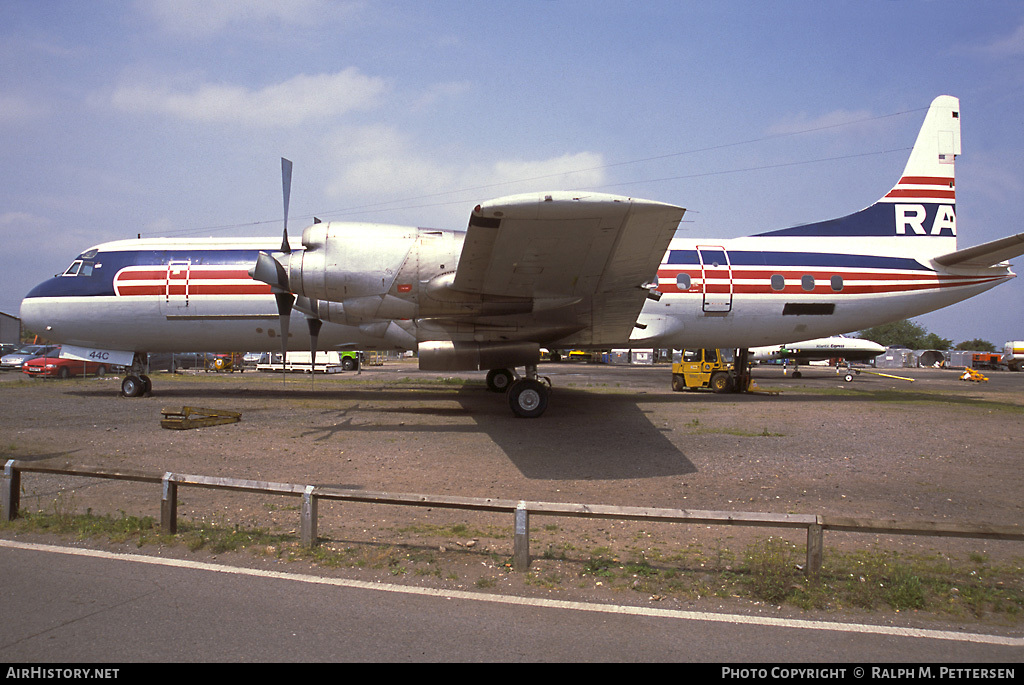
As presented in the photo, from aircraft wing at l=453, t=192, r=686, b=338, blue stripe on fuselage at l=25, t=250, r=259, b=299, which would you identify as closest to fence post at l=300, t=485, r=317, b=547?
aircraft wing at l=453, t=192, r=686, b=338

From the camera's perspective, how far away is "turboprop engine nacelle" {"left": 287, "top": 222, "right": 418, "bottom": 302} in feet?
37.7

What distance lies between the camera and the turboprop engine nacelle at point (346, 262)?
453 inches

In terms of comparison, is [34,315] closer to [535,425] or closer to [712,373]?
[535,425]

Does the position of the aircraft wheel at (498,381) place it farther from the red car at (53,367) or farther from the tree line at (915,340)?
the tree line at (915,340)

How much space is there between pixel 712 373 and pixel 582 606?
20049mm

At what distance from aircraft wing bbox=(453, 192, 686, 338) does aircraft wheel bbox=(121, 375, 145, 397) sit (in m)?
12.4

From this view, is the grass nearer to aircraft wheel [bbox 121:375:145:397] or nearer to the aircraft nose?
aircraft wheel [bbox 121:375:145:397]

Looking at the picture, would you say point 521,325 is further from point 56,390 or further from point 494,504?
point 56,390

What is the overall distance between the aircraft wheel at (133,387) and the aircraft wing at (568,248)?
12.4 metres

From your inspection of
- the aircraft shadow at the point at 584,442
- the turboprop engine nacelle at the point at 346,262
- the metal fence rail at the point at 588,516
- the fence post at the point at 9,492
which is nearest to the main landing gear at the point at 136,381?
the turboprop engine nacelle at the point at 346,262

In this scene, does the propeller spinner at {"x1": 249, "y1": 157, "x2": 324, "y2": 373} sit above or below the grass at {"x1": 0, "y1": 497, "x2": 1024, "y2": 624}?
above

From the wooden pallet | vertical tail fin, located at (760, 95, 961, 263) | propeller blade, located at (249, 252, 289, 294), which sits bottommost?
the wooden pallet

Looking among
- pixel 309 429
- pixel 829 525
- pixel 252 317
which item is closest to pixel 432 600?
pixel 829 525

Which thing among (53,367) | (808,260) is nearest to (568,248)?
(808,260)
